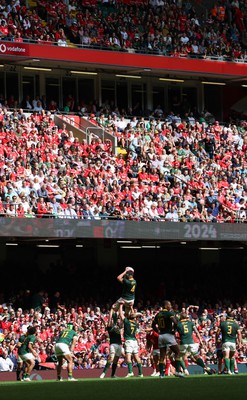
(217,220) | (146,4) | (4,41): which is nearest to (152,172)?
(217,220)

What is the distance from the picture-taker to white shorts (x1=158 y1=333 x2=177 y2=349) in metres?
27.0

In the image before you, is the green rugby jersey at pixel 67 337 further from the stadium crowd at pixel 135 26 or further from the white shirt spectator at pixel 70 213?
the stadium crowd at pixel 135 26

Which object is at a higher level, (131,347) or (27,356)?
(131,347)

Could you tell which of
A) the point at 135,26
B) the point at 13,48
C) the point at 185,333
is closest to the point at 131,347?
the point at 185,333

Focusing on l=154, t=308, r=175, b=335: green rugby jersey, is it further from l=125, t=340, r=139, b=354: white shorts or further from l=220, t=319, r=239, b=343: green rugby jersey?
l=220, t=319, r=239, b=343: green rugby jersey

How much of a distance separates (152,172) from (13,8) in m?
8.20

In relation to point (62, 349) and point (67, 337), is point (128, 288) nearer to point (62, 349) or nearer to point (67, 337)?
point (67, 337)

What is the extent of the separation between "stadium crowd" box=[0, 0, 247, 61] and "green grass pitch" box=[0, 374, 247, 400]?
22231 millimetres

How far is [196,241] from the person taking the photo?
146ft

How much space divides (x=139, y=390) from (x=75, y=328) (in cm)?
1541

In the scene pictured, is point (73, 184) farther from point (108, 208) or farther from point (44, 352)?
point (44, 352)

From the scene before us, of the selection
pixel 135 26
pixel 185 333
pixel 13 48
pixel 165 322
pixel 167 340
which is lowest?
pixel 185 333

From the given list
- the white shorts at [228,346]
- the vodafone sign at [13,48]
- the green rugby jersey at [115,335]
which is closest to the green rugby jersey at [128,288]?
the green rugby jersey at [115,335]

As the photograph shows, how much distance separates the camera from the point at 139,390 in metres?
21.4
